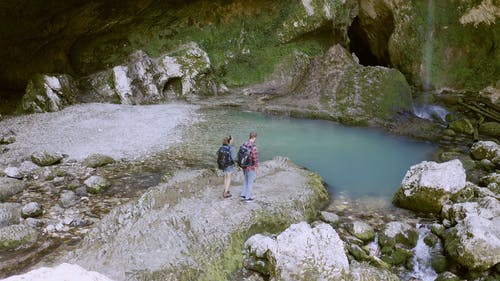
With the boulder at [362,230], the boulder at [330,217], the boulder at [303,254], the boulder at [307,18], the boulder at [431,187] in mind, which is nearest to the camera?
the boulder at [303,254]

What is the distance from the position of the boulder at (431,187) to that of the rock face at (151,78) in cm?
1395

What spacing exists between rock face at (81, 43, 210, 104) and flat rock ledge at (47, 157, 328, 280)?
11299mm

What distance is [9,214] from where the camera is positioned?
9352 millimetres

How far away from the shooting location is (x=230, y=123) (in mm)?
17562

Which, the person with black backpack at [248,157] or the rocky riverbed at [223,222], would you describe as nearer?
the rocky riverbed at [223,222]

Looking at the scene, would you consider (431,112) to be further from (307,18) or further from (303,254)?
(303,254)

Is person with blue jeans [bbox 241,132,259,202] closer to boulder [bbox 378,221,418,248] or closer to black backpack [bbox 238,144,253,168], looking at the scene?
black backpack [bbox 238,144,253,168]

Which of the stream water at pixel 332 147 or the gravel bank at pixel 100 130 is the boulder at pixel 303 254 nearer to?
the stream water at pixel 332 147

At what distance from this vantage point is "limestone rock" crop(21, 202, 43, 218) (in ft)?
30.9

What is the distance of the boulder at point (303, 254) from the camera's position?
7.45 m

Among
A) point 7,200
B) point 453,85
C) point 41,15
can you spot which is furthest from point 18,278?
point 453,85

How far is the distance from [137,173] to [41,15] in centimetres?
1044

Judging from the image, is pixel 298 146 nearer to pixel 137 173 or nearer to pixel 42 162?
pixel 137 173

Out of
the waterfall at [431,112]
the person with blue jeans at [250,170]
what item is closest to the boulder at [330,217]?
the person with blue jeans at [250,170]
